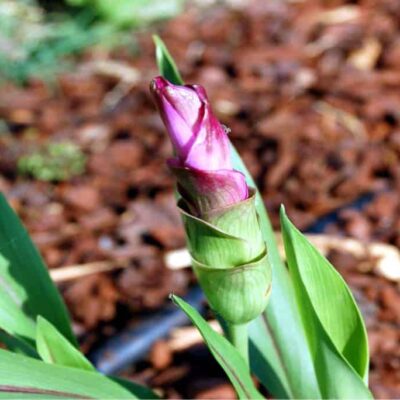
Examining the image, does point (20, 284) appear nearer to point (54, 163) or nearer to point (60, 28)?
point (54, 163)

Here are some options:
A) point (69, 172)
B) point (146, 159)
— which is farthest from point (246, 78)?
point (69, 172)

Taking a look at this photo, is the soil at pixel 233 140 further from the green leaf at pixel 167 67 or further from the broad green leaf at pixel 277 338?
the green leaf at pixel 167 67

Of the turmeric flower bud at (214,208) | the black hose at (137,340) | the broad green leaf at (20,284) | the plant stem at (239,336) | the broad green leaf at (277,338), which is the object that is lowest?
the black hose at (137,340)

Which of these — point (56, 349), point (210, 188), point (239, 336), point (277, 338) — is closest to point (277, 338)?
point (277, 338)

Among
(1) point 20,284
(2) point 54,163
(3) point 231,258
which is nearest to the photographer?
(3) point 231,258

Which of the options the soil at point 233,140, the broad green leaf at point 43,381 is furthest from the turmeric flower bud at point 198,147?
the soil at point 233,140

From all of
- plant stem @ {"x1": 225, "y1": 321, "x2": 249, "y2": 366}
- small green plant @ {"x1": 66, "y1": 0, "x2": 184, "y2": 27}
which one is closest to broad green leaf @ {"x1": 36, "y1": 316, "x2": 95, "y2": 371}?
plant stem @ {"x1": 225, "y1": 321, "x2": 249, "y2": 366}

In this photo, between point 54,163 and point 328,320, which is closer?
point 328,320

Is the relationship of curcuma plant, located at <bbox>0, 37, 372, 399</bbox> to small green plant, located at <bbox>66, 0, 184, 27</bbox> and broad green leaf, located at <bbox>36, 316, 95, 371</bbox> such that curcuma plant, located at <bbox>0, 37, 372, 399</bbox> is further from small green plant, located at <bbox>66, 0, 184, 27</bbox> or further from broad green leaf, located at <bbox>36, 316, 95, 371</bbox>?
small green plant, located at <bbox>66, 0, 184, 27</bbox>
